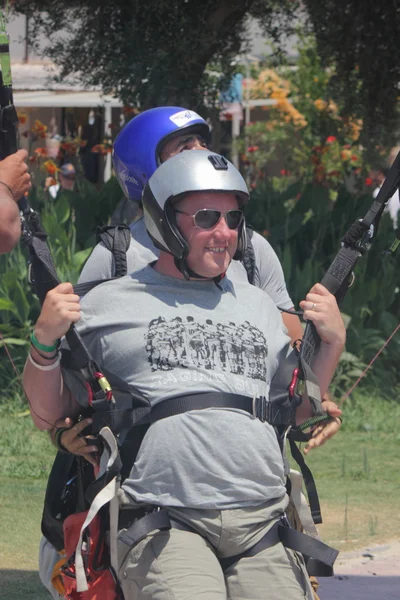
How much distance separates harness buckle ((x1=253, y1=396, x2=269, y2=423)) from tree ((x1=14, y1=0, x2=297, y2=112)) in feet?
21.7

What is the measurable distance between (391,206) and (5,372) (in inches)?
199

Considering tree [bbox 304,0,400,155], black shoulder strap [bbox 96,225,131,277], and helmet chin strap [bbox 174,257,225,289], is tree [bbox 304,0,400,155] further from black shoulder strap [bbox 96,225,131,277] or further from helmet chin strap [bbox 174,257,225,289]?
helmet chin strap [bbox 174,257,225,289]

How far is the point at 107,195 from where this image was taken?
9898mm

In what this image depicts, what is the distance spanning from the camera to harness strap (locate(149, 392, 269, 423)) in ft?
10.1

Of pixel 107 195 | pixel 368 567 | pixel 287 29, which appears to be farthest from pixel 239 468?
pixel 287 29

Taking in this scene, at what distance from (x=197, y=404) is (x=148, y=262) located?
747 millimetres

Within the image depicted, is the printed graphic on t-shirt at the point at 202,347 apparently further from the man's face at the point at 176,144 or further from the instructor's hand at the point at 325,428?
the man's face at the point at 176,144

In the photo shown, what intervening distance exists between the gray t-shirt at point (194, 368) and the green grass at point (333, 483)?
229 centimetres

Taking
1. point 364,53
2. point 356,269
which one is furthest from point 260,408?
point 364,53

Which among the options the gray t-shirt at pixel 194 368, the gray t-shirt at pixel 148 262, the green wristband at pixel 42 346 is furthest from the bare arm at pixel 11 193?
the green wristband at pixel 42 346

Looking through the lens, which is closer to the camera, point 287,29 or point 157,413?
point 157,413

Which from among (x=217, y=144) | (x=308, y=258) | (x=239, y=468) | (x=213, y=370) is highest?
(x=213, y=370)

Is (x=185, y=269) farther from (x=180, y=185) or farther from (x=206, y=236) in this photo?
(x=180, y=185)

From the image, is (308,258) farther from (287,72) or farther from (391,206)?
(287,72)
